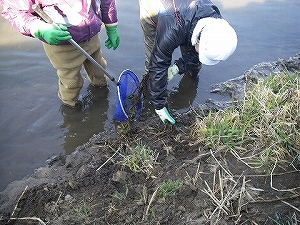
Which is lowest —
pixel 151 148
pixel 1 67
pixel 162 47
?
pixel 151 148

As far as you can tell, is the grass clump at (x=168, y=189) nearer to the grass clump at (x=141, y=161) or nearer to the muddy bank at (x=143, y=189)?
the muddy bank at (x=143, y=189)

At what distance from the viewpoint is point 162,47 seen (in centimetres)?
322

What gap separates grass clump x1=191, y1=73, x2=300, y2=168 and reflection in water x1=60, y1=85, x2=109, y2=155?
1269 mm

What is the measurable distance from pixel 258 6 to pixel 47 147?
4.72m

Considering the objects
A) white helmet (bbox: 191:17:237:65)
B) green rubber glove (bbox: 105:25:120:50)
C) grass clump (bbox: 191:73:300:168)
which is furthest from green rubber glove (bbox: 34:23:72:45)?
grass clump (bbox: 191:73:300:168)

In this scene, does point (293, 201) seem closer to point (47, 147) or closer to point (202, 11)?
point (202, 11)

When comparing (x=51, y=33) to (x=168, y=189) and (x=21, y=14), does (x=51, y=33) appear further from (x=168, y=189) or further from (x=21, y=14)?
(x=168, y=189)

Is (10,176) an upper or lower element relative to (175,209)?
lower

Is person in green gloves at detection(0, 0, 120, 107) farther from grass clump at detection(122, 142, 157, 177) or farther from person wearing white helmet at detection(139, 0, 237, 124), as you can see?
grass clump at detection(122, 142, 157, 177)

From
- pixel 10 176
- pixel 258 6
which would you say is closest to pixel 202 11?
pixel 10 176

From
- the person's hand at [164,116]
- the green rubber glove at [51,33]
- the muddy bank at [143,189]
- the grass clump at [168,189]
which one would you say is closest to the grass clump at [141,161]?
the muddy bank at [143,189]

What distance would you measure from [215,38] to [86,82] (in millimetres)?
2197

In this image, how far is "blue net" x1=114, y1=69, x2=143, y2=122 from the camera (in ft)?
12.1

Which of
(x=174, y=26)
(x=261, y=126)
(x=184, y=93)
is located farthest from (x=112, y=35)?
(x=261, y=126)
